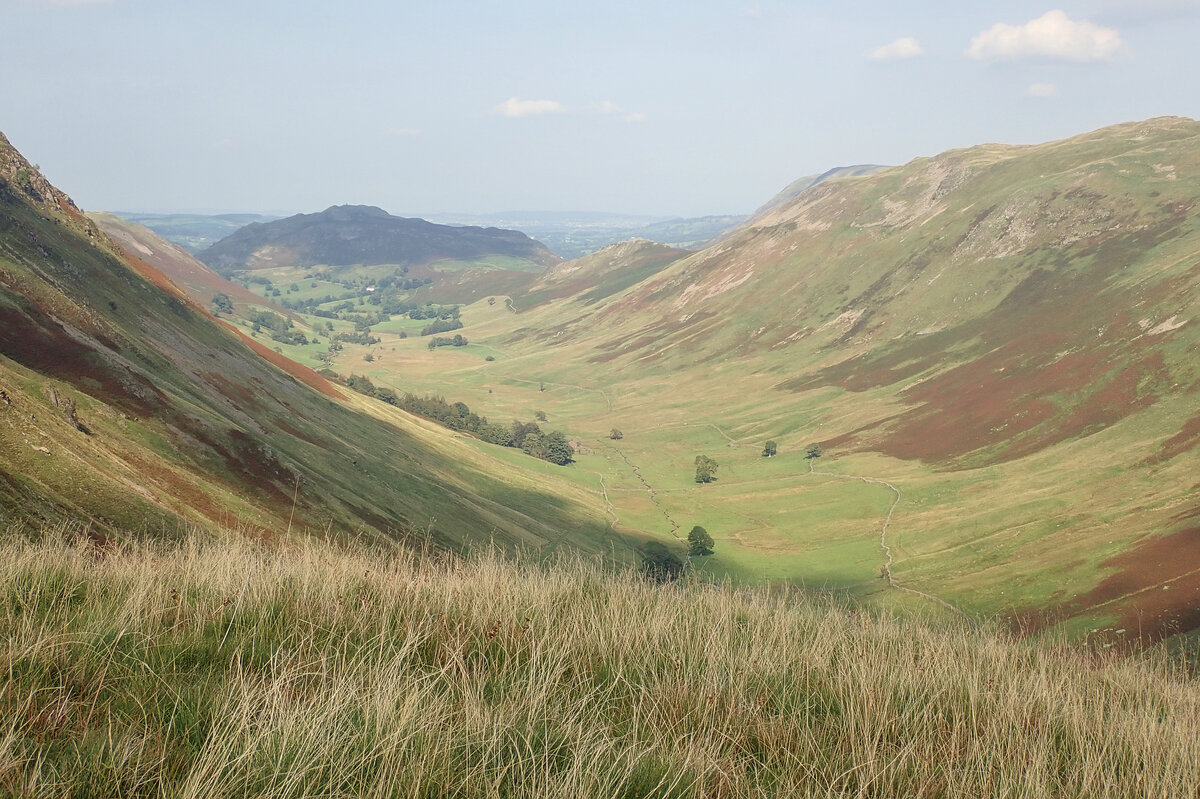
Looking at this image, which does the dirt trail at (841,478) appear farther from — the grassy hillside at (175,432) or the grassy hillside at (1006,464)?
the grassy hillside at (175,432)

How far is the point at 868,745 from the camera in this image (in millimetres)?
5629

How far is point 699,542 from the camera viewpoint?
110312 millimetres

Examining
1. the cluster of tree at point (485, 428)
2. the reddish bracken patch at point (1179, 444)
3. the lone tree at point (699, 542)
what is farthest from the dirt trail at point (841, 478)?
the reddish bracken patch at point (1179, 444)

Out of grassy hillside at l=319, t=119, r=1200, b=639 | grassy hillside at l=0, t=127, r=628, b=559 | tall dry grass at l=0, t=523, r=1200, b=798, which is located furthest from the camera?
grassy hillside at l=319, t=119, r=1200, b=639

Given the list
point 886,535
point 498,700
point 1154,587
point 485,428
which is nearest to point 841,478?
point 886,535

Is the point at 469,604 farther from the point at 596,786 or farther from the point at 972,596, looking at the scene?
the point at 972,596

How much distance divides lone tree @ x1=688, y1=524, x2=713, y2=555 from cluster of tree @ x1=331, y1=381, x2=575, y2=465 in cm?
5951

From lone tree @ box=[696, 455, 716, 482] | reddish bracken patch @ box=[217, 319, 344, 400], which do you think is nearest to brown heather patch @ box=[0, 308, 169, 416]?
reddish bracken patch @ box=[217, 319, 344, 400]

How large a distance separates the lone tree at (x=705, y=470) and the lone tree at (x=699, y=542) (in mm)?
45768

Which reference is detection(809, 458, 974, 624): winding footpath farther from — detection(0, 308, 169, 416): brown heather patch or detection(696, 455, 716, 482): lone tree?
detection(0, 308, 169, 416): brown heather patch

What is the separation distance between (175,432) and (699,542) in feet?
254

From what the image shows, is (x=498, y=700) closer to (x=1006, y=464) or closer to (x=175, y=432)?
(x=175, y=432)

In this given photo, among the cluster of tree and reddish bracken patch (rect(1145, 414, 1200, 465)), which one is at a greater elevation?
reddish bracken patch (rect(1145, 414, 1200, 465))

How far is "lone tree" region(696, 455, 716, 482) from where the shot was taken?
157 m
